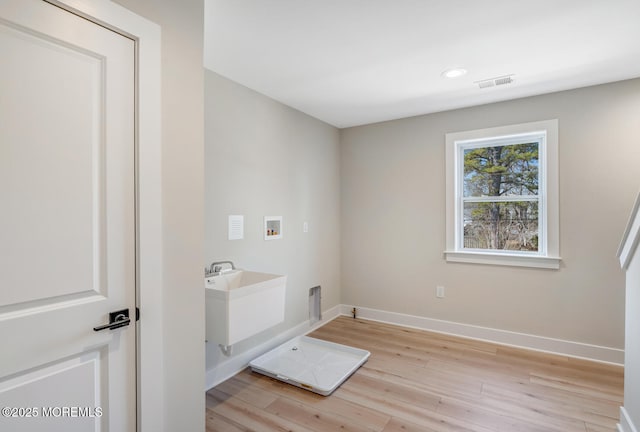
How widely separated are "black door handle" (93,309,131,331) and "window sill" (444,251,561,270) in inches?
121

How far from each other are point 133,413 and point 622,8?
311 centimetres

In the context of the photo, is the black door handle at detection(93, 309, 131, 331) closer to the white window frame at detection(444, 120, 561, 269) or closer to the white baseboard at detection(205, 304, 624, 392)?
the white baseboard at detection(205, 304, 624, 392)

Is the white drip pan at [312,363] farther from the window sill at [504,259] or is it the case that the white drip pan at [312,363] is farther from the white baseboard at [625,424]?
the white baseboard at [625,424]

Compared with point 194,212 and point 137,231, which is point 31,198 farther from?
point 194,212

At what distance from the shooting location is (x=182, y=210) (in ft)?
5.24

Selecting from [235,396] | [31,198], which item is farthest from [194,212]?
[235,396]

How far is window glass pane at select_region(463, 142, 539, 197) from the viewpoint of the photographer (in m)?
3.24

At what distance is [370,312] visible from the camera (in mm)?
4035

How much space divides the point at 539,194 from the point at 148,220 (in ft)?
10.9

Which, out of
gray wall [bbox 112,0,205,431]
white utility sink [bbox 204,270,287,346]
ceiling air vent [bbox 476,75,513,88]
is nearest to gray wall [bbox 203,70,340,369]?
white utility sink [bbox 204,270,287,346]

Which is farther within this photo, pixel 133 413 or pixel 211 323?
pixel 211 323

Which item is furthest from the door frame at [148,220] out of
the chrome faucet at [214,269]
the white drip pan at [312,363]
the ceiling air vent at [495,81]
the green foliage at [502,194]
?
the green foliage at [502,194]

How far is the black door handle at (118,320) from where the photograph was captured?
1.32 meters

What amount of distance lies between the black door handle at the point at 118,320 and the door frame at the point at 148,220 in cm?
6
